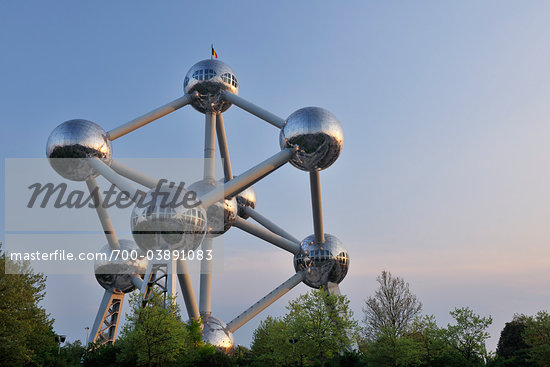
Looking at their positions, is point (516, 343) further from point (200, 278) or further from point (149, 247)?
point (149, 247)

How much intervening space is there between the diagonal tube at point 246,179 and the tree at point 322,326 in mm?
7241

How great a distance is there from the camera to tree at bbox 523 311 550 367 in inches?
917

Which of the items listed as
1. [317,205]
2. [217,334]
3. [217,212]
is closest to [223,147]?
[217,212]

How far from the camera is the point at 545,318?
25609mm

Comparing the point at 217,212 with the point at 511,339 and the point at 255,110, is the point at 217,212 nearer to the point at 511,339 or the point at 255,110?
the point at 255,110

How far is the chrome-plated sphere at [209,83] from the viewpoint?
2592 cm

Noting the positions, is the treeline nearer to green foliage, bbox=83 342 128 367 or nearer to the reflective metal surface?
green foliage, bbox=83 342 128 367

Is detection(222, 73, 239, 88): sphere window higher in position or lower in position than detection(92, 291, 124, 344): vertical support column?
higher

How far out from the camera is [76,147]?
24.0m

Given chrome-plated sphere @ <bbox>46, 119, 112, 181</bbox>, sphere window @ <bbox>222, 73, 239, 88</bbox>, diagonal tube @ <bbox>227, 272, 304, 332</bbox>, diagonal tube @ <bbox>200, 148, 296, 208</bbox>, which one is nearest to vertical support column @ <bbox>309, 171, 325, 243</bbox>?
diagonal tube @ <bbox>200, 148, 296, 208</bbox>

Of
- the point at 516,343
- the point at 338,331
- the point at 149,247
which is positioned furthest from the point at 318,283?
the point at 516,343

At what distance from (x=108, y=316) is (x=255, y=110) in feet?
52.2

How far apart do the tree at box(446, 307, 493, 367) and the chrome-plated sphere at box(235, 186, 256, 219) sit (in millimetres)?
12312

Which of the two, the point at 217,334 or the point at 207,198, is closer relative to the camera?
the point at 207,198
